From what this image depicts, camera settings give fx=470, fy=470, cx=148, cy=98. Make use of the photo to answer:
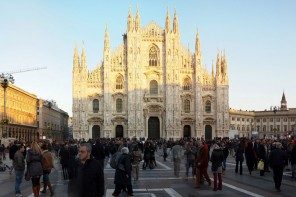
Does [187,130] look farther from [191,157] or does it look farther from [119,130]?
[191,157]

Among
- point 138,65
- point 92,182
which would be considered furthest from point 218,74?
point 92,182

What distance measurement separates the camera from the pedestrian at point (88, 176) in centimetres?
670

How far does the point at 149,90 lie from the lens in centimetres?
6875

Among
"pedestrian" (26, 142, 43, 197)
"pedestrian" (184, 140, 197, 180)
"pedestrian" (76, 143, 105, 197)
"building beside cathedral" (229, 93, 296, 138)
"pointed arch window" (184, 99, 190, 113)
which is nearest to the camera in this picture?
"pedestrian" (76, 143, 105, 197)

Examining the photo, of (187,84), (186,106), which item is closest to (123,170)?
(186,106)

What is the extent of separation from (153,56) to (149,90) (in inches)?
198

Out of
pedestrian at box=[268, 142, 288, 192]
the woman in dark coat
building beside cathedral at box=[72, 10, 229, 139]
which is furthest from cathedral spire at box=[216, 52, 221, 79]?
pedestrian at box=[268, 142, 288, 192]

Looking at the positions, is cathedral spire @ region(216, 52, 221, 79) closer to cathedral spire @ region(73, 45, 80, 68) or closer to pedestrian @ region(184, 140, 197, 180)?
cathedral spire @ region(73, 45, 80, 68)

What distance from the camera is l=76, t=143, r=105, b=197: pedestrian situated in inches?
264

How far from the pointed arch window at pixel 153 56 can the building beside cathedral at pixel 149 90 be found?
15cm

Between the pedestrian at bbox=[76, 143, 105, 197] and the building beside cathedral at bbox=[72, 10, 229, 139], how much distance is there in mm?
59428

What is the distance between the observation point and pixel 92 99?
221ft

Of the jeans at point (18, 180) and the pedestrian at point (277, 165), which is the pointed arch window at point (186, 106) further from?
the jeans at point (18, 180)

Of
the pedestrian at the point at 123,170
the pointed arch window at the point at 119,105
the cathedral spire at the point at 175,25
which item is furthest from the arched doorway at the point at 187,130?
the pedestrian at the point at 123,170
